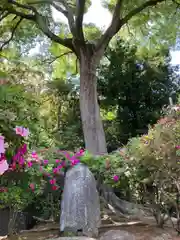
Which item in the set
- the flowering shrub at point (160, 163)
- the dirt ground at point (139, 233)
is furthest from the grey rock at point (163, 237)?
the flowering shrub at point (160, 163)

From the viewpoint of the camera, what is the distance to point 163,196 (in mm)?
5449

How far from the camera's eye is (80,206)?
5.23 metres

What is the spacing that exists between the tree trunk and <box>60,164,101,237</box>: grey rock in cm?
293

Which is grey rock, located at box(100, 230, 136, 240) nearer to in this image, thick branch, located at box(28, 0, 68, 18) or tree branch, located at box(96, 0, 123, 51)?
tree branch, located at box(96, 0, 123, 51)

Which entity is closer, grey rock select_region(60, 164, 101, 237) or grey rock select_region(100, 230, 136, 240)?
grey rock select_region(100, 230, 136, 240)

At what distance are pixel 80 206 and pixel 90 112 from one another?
166 inches

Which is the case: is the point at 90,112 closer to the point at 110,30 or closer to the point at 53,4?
the point at 110,30

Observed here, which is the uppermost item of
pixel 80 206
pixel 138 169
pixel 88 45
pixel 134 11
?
pixel 134 11

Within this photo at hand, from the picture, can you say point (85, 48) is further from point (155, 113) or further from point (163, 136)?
point (163, 136)

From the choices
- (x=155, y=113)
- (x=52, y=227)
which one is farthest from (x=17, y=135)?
(x=155, y=113)

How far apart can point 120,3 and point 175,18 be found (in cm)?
280

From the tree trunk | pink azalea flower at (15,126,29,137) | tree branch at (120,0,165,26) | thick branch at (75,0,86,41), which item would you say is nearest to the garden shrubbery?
the tree trunk

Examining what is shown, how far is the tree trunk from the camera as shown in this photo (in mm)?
8797

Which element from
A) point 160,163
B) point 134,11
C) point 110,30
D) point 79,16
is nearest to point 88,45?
point 110,30
